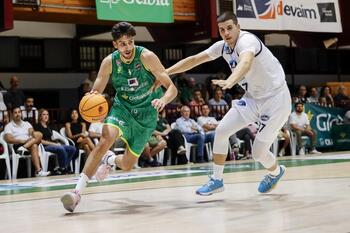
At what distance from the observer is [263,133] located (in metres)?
6.05

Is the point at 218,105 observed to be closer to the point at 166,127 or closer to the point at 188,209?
the point at 166,127

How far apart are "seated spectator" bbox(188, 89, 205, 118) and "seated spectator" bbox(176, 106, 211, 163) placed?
0.72 m

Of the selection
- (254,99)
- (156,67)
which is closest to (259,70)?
(254,99)

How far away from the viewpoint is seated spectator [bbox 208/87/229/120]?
15462 mm

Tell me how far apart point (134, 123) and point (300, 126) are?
10.4m

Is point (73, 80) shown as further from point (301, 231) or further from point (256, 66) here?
point (301, 231)

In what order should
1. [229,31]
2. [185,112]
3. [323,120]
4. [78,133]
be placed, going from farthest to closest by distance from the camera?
[323,120]
[185,112]
[78,133]
[229,31]

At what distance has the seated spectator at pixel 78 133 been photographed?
504 inches

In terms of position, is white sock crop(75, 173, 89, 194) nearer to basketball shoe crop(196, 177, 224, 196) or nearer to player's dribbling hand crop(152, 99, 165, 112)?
player's dribbling hand crop(152, 99, 165, 112)

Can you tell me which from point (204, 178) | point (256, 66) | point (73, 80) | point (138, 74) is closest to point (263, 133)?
point (256, 66)

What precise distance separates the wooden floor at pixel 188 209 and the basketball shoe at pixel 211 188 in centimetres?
7

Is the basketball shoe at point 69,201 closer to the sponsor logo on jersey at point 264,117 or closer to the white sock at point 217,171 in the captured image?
the white sock at point 217,171

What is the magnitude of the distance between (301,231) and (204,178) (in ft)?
16.3

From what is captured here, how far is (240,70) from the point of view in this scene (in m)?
5.36
